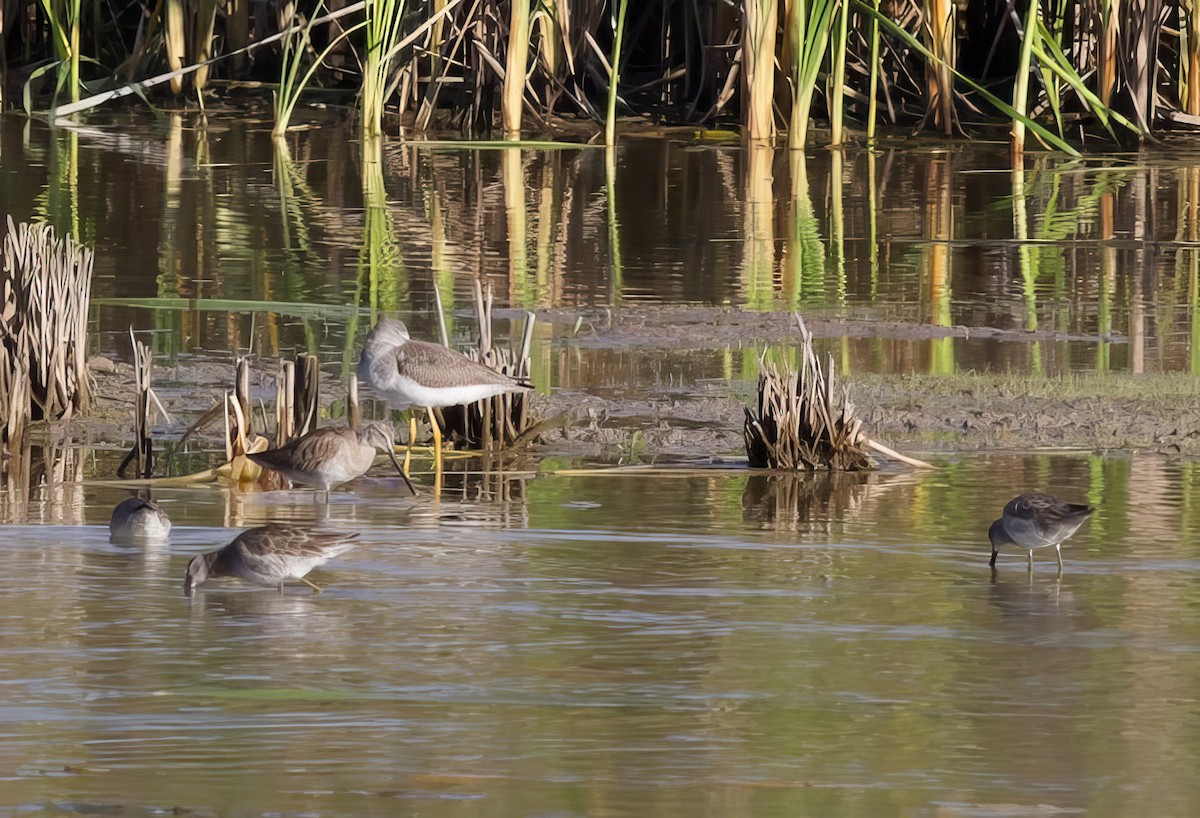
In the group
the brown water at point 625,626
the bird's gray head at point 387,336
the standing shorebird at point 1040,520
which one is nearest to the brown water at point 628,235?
the brown water at point 625,626

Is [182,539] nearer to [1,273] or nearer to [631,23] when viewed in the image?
[1,273]

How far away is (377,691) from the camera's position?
18.2 feet

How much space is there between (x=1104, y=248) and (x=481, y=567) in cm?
948

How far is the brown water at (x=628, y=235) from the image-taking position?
12172 millimetres

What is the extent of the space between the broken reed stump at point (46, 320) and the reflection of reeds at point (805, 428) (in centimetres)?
270

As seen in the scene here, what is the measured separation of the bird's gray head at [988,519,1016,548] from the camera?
692 centimetres

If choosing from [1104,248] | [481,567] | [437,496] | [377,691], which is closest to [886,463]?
[437,496]

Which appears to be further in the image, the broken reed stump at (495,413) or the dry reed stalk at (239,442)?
the broken reed stump at (495,413)

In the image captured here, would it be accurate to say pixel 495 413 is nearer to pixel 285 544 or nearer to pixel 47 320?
pixel 47 320

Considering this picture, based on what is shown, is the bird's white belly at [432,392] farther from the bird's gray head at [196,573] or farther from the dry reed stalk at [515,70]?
the dry reed stalk at [515,70]

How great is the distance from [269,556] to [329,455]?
1.35m

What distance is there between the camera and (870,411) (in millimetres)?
9617

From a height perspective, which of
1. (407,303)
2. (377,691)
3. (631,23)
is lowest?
(377,691)

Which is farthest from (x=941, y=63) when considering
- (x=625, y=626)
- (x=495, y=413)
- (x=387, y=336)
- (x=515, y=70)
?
(x=625, y=626)
